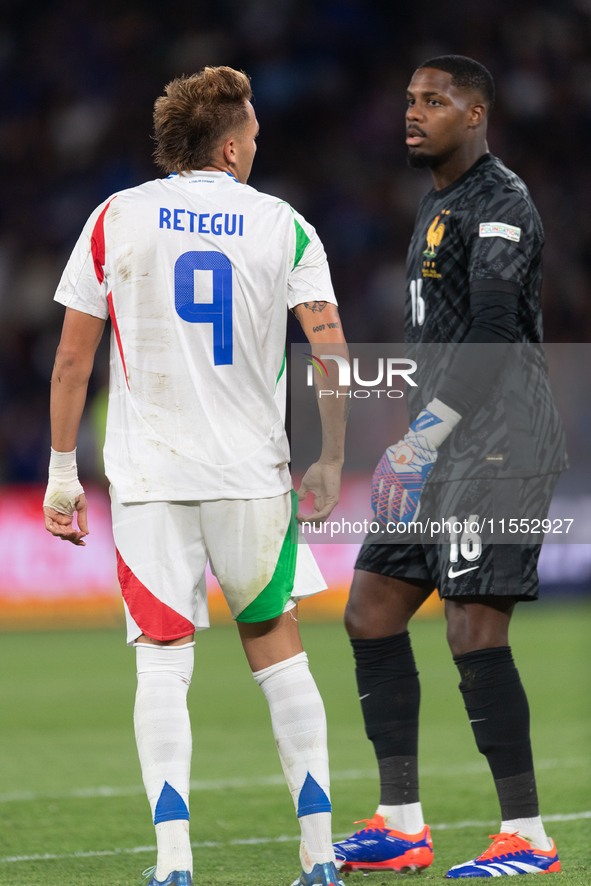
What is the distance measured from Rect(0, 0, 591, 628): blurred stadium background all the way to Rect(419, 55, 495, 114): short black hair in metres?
8.82

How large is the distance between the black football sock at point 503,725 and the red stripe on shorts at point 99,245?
4.78ft

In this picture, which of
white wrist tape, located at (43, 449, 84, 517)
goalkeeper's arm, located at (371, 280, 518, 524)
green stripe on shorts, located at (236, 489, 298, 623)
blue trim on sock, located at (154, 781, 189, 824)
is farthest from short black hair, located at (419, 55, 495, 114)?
blue trim on sock, located at (154, 781, 189, 824)

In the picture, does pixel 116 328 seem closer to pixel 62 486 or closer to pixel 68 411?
pixel 68 411

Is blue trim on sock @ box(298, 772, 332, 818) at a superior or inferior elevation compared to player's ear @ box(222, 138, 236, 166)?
inferior

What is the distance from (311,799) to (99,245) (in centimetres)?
143

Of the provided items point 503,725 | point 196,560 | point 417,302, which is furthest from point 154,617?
point 417,302

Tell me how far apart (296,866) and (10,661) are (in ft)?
17.6

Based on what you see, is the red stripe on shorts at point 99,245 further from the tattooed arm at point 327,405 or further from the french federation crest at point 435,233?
the french federation crest at point 435,233

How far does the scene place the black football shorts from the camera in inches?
129

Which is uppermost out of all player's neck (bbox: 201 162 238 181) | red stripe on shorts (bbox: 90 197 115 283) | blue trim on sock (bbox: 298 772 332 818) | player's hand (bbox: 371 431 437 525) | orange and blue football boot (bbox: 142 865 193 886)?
player's neck (bbox: 201 162 238 181)

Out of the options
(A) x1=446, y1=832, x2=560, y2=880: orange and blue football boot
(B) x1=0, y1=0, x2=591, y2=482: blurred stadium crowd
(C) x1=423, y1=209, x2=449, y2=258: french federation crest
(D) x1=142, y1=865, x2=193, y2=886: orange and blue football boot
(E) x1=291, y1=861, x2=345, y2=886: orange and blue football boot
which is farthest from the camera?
(B) x1=0, y1=0, x2=591, y2=482: blurred stadium crowd

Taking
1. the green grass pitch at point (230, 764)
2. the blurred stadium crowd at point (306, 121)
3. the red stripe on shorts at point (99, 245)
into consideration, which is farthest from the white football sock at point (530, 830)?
the blurred stadium crowd at point (306, 121)

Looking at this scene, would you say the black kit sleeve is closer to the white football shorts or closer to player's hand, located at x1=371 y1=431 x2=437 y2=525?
player's hand, located at x1=371 y1=431 x2=437 y2=525

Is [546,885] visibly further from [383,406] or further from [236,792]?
[236,792]
